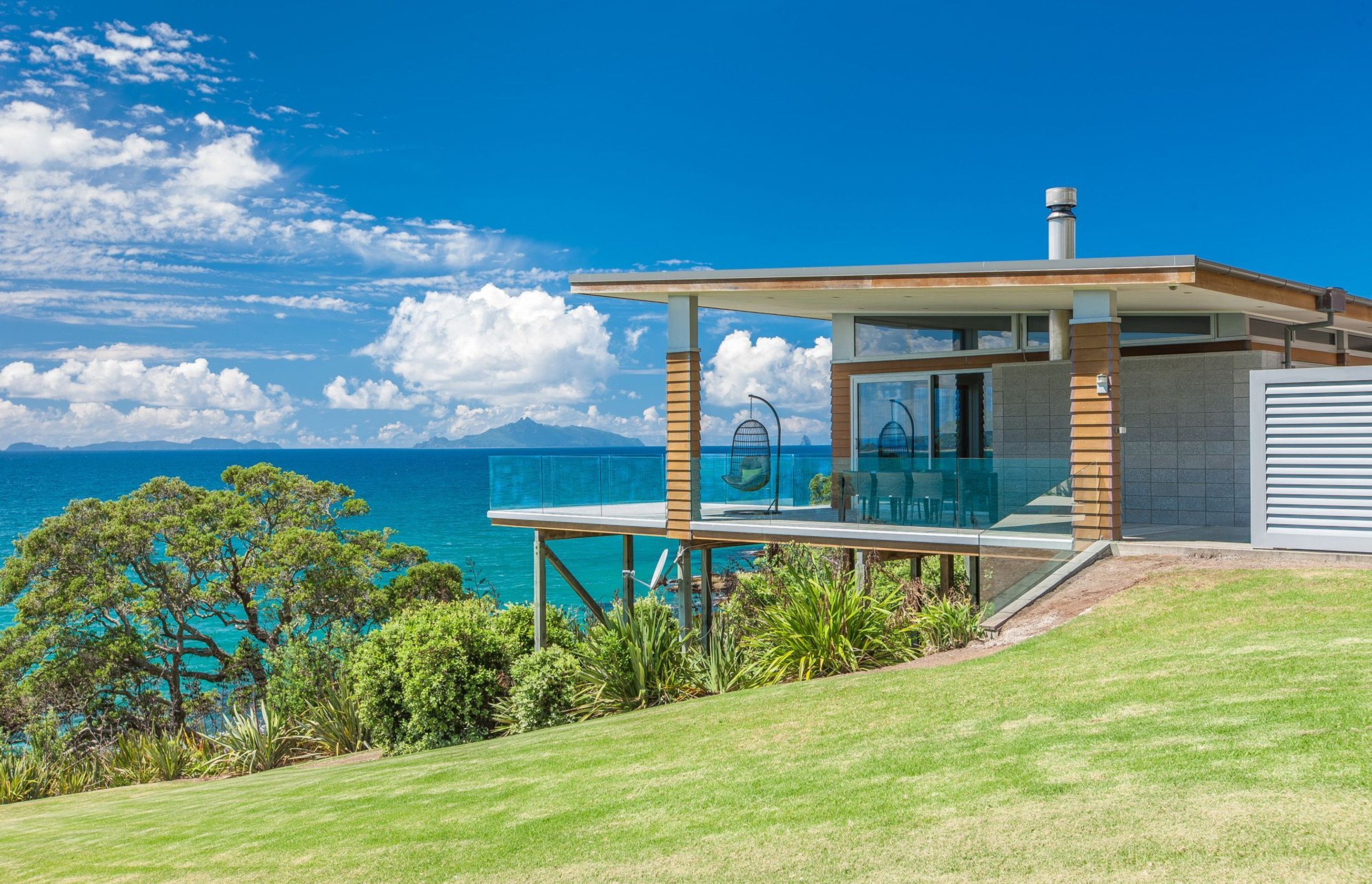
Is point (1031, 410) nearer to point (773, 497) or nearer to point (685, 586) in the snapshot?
point (773, 497)

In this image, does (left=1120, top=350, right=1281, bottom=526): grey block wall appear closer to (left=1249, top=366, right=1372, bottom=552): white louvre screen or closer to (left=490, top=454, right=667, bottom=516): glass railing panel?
(left=1249, top=366, right=1372, bottom=552): white louvre screen

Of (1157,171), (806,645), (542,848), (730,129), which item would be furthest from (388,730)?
(1157,171)

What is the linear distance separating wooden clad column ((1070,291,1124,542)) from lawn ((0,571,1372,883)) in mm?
2136

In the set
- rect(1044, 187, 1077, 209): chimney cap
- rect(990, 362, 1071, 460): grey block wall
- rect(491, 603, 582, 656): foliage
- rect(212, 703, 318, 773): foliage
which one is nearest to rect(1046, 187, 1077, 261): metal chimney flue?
rect(1044, 187, 1077, 209): chimney cap

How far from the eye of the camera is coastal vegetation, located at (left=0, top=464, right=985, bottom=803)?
12.0m

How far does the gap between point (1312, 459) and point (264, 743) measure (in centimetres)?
1285

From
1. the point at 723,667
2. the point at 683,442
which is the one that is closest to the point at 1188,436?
the point at 683,442

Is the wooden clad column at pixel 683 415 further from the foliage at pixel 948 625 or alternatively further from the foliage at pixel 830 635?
the foliage at pixel 948 625

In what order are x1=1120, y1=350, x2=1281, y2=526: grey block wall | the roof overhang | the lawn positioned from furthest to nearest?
x1=1120, y1=350, x2=1281, y2=526: grey block wall
the roof overhang
the lawn

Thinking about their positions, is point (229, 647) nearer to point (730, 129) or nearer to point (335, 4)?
point (335, 4)

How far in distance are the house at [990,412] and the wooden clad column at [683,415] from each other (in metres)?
0.02

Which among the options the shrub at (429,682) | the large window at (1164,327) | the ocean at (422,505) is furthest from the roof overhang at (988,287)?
the shrub at (429,682)

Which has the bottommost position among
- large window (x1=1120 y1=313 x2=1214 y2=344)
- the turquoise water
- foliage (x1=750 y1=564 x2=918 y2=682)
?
the turquoise water

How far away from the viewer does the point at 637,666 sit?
12.0 m
